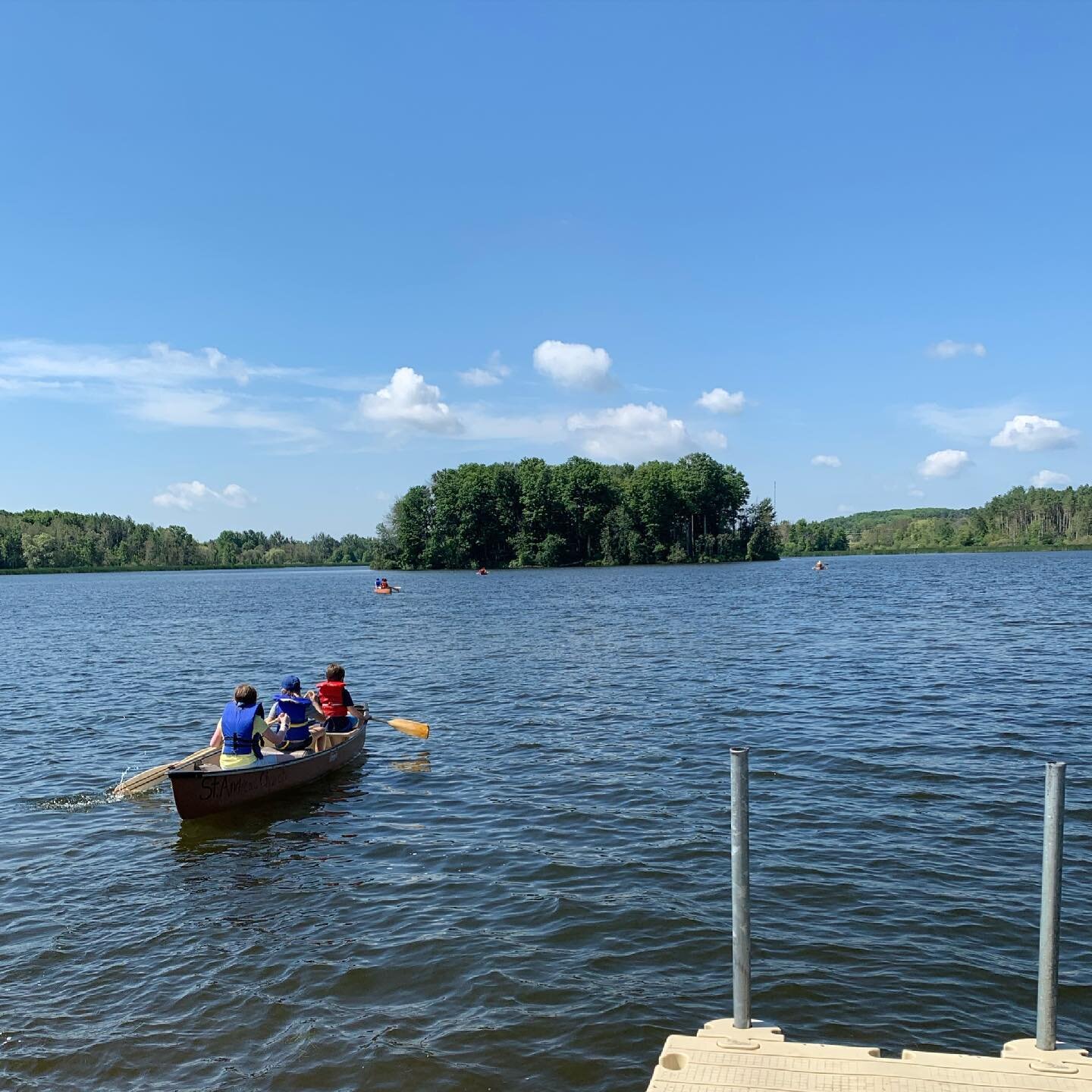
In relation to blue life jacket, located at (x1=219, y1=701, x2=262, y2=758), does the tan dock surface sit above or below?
below

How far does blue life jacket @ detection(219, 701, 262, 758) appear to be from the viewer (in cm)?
1385

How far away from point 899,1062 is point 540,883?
17.8ft

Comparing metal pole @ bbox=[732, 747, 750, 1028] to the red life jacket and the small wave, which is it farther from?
the red life jacket

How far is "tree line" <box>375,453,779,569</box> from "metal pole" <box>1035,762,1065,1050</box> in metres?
122

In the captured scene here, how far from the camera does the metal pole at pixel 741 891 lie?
6211 millimetres

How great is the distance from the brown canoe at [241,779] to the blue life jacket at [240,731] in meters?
0.35

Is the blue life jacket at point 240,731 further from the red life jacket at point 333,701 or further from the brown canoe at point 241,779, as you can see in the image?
the red life jacket at point 333,701

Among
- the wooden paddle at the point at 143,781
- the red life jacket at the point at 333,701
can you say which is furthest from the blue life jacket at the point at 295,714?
the wooden paddle at the point at 143,781

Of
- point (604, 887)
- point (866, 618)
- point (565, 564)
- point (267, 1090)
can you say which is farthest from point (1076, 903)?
point (565, 564)

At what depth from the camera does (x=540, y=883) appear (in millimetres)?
10523

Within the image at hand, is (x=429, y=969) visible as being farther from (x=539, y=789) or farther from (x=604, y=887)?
(x=539, y=789)

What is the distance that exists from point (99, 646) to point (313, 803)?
1129 inches

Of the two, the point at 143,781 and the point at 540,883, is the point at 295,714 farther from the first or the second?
the point at 540,883

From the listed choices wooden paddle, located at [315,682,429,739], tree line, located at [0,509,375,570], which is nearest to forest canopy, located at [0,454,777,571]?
tree line, located at [0,509,375,570]
